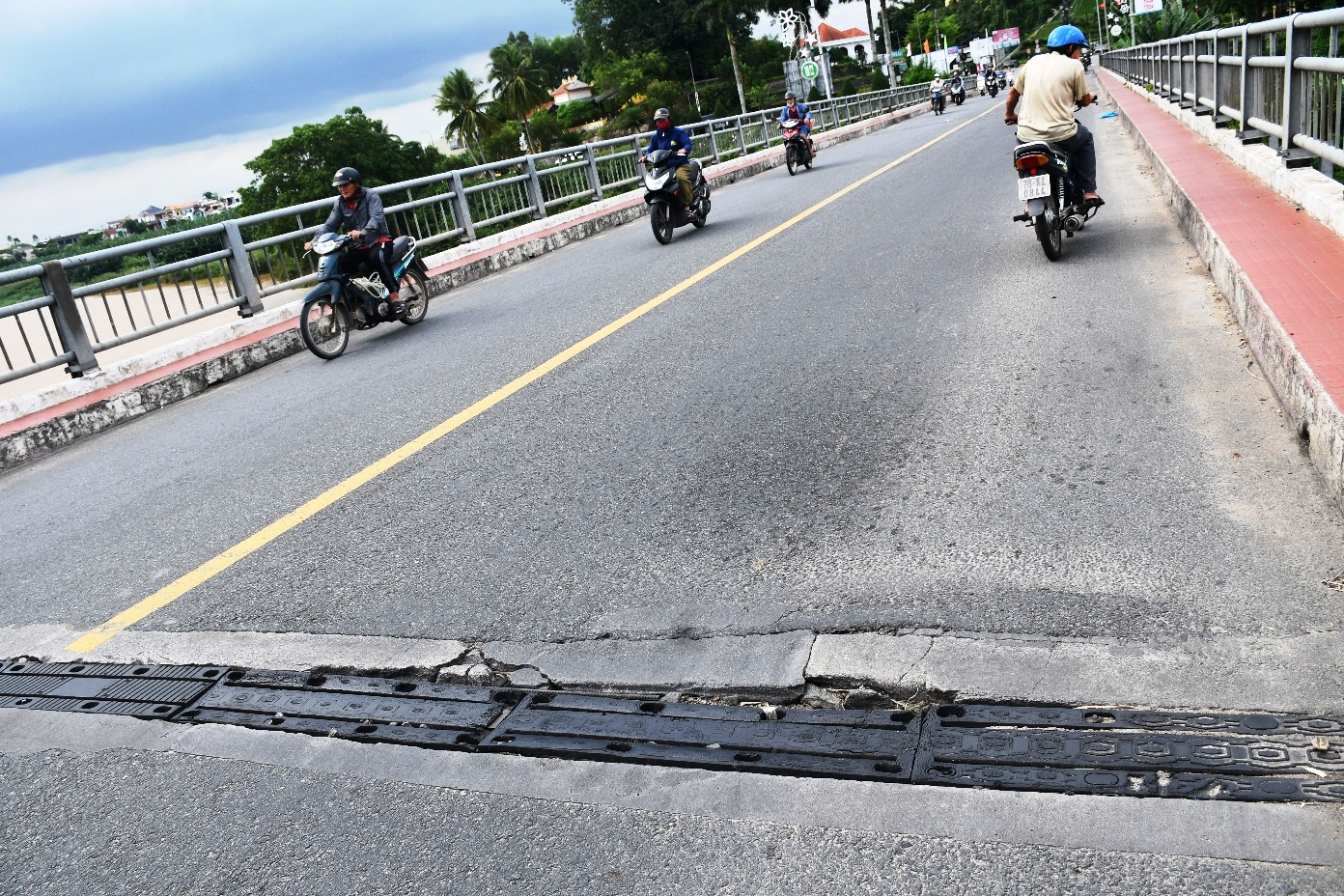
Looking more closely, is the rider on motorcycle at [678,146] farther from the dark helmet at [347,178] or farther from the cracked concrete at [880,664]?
the cracked concrete at [880,664]

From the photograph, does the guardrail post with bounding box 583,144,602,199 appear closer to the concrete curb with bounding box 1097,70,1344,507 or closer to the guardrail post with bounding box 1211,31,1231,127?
the guardrail post with bounding box 1211,31,1231,127

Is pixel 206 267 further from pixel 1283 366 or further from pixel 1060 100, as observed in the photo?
pixel 1283 366

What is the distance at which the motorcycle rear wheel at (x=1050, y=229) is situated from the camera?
8.38 m

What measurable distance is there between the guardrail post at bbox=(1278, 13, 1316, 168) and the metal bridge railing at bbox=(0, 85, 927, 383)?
8.60 meters

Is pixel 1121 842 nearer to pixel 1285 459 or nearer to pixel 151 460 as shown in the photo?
pixel 1285 459

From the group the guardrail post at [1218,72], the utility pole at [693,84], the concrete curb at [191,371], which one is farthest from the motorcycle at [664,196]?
the utility pole at [693,84]

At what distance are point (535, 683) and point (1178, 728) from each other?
1.86m

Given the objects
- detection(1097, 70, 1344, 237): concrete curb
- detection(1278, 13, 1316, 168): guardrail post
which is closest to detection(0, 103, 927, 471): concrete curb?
detection(1097, 70, 1344, 237): concrete curb

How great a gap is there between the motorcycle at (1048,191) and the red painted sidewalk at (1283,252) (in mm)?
981

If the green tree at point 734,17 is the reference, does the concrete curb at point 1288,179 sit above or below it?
below

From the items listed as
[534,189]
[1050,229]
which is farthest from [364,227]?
[534,189]

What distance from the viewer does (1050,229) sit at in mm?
8461

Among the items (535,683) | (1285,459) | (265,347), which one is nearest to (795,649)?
(535,683)

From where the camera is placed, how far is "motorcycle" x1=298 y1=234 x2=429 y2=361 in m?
9.85
